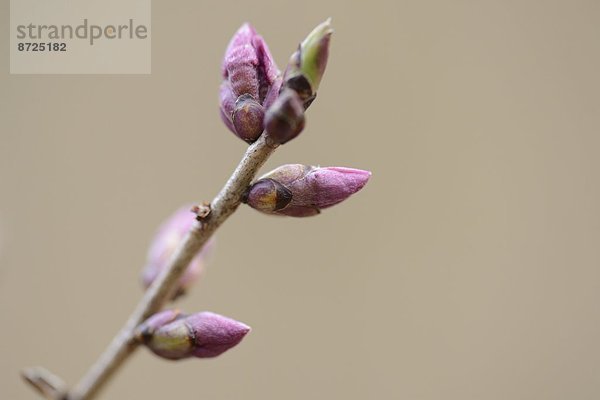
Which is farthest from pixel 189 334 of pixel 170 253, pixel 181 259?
pixel 170 253

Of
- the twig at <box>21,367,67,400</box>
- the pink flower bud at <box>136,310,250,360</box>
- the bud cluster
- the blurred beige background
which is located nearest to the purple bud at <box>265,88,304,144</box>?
the bud cluster

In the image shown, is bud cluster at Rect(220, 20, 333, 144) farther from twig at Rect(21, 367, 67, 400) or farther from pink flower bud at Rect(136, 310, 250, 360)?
twig at Rect(21, 367, 67, 400)

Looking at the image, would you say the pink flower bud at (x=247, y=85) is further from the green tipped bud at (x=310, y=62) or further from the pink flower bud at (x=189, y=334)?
the pink flower bud at (x=189, y=334)

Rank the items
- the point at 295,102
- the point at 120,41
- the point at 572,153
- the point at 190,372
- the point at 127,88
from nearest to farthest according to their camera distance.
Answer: the point at 295,102, the point at 120,41, the point at 190,372, the point at 127,88, the point at 572,153

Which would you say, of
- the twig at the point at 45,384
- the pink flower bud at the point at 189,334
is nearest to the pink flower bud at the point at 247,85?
the pink flower bud at the point at 189,334

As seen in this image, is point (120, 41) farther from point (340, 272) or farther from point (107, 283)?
point (340, 272)

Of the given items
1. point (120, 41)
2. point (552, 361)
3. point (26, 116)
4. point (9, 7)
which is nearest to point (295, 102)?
point (120, 41)

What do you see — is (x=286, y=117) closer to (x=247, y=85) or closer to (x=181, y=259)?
(x=247, y=85)
